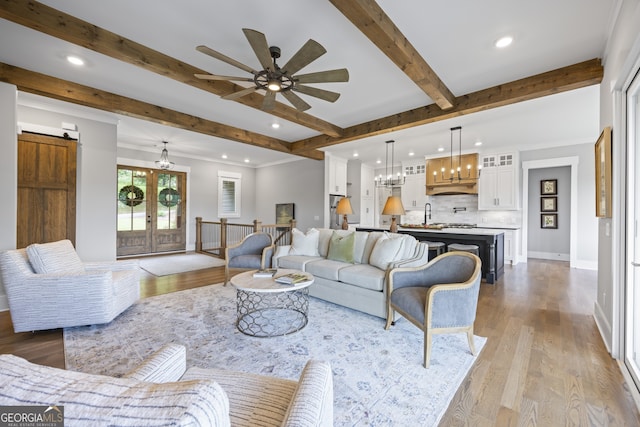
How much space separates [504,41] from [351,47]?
1.43 meters

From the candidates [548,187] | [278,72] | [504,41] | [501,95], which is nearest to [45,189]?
[278,72]

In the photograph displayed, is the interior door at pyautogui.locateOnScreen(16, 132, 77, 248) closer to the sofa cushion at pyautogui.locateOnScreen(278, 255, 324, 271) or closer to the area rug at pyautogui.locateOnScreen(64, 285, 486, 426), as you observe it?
the area rug at pyautogui.locateOnScreen(64, 285, 486, 426)

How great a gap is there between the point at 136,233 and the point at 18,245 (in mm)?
3328

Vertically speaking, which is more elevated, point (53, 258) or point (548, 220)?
point (548, 220)

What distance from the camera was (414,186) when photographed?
7992 millimetres

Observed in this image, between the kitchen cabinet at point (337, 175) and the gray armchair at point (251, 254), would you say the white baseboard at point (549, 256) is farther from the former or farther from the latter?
the gray armchair at point (251, 254)

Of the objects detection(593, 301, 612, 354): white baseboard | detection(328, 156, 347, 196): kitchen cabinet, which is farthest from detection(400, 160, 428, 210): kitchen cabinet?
detection(593, 301, 612, 354): white baseboard

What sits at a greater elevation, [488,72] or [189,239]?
[488,72]

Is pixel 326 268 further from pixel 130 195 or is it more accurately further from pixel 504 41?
pixel 130 195

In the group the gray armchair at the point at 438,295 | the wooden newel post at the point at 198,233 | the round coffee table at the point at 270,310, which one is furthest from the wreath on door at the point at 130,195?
the gray armchair at the point at 438,295

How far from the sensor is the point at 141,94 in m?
3.83

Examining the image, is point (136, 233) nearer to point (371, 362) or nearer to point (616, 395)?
point (371, 362)

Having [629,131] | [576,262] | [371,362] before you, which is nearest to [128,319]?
[371,362]

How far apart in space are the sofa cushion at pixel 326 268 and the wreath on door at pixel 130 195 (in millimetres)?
5429
